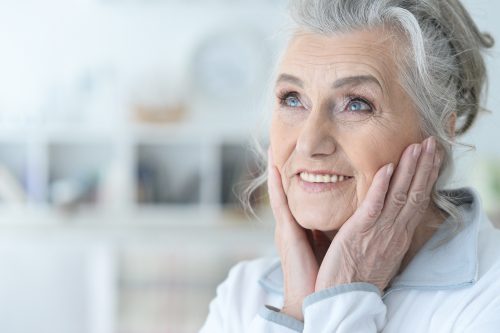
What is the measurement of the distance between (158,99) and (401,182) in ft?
11.3

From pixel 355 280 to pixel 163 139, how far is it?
11.0ft

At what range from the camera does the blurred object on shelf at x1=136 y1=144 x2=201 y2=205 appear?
4598mm

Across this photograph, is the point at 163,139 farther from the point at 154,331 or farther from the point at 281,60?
the point at 281,60

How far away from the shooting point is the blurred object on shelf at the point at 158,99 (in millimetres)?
4566

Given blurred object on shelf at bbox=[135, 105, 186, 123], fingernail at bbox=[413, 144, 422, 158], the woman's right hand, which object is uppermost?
fingernail at bbox=[413, 144, 422, 158]

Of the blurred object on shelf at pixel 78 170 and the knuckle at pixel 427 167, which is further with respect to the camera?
the blurred object on shelf at pixel 78 170

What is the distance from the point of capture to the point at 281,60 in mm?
1437

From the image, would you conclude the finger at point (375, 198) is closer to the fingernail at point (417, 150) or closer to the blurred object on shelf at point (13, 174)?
the fingernail at point (417, 150)

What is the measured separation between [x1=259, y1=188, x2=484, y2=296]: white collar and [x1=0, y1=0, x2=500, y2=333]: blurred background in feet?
9.43

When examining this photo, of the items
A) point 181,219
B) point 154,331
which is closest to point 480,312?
point 154,331

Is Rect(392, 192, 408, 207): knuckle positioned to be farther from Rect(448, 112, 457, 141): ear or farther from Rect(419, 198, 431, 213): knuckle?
Rect(448, 112, 457, 141): ear

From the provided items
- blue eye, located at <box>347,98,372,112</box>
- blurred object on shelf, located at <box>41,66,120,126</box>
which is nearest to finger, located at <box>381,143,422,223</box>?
blue eye, located at <box>347,98,372,112</box>

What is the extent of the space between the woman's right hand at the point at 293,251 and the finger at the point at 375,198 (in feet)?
0.47

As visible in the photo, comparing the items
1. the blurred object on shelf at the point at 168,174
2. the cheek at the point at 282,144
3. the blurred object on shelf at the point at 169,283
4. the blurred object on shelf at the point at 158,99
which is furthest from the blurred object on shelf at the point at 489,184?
the cheek at the point at 282,144
